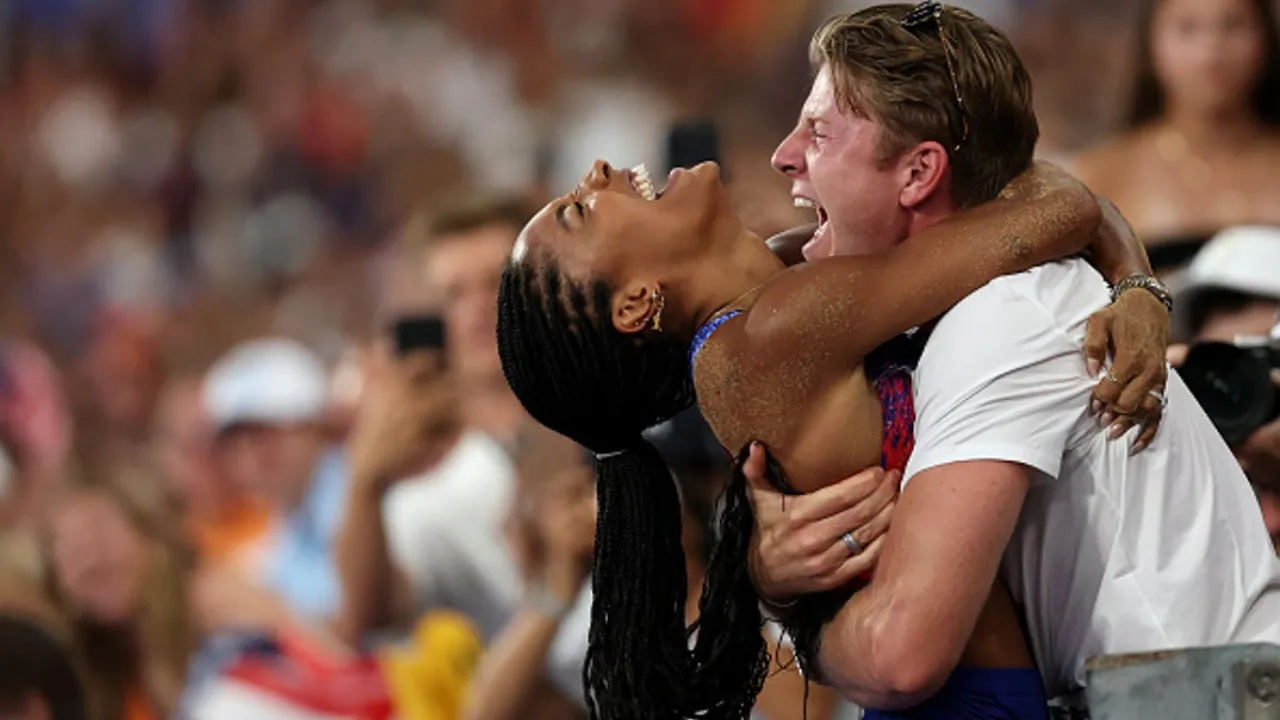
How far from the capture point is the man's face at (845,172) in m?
2.31

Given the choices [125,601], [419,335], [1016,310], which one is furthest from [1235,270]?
[125,601]

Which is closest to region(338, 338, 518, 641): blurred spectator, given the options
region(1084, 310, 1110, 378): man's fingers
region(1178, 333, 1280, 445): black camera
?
region(1178, 333, 1280, 445): black camera

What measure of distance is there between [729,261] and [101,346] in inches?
346

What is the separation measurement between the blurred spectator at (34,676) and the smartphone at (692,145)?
1.57m

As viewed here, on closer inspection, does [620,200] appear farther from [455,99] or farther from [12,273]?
[12,273]

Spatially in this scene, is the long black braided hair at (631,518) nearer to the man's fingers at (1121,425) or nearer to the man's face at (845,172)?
the man's face at (845,172)

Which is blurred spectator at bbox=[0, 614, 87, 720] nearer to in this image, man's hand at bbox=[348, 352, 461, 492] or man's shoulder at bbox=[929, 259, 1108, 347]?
man's hand at bbox=[348, 352, 461, 492]

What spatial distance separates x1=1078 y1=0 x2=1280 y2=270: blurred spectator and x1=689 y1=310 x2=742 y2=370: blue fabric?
2.52 m

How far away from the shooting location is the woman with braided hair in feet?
7.26

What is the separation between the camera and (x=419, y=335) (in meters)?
4.91

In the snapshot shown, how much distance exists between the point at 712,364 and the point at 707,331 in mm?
55

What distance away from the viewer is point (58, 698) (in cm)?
396

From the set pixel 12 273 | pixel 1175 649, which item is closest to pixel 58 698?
pixel 1175 649

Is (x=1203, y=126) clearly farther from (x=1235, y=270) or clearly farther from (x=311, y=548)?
(x=311, y=548)
